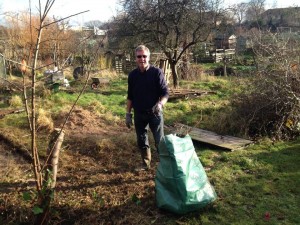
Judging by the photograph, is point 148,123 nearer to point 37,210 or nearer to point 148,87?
point 148,87

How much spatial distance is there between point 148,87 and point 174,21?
1027cm

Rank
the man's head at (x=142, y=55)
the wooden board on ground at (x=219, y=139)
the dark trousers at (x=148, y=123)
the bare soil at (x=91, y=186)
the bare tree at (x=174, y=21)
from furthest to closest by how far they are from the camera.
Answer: the bare tree at (x=174, y=21), the wooden board on ground at (x=219, y=139), the dark trousers at (x=148, y=123), the man's head at (x=142, y=55), the bare soil at (x=91, y=186)

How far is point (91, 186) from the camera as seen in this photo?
4152 millimetres

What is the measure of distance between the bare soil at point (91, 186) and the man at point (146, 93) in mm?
747

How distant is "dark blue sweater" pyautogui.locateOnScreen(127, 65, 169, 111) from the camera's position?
4129 mm

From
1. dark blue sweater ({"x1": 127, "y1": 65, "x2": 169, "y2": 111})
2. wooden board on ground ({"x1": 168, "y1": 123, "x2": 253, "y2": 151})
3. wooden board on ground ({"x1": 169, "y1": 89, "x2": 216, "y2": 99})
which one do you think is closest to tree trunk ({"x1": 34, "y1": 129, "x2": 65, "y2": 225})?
dark blue sweater ({"x1": 127, "y1": 65, "x2": 169, "y2": 111})

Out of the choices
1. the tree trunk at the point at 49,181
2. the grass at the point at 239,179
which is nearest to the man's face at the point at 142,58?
the tree trunk at the point at 49,181

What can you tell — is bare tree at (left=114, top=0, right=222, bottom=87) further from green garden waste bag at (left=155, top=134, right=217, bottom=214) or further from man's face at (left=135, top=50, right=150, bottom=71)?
green garden waste bag at (left=155, top=134, right=217, bottom=214)

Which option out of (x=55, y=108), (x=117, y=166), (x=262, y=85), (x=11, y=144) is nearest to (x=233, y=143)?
(x=262, y=85)

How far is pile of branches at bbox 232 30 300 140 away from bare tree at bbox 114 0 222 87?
6.42 m

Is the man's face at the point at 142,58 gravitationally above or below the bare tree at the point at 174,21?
below

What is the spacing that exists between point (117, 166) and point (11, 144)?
2292 mm

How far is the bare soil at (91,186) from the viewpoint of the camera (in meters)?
3.45

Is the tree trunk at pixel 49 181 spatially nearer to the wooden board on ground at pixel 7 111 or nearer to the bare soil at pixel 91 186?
the bare soil at pixel 91 186
